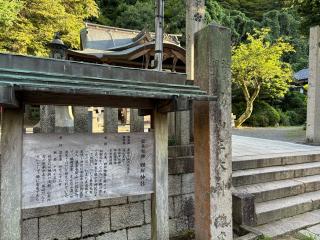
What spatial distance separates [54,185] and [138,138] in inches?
39.0

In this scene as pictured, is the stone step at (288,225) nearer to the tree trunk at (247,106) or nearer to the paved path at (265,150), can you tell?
the paved path at (265,150)

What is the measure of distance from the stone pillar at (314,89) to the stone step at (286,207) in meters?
4.76

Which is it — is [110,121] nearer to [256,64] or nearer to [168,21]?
[256,64]

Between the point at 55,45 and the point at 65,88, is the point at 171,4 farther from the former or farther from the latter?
the point at 65,88

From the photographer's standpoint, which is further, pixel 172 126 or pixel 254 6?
pixel 254 6

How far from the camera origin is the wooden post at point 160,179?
326 centimetres

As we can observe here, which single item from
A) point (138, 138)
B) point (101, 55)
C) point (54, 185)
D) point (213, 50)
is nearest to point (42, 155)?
point (54, 185)

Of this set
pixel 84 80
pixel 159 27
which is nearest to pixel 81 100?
pixel 84 80

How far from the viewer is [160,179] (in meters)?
3.28

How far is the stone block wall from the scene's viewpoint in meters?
3.37

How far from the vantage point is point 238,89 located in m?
22.7

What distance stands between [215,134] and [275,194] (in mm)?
2421

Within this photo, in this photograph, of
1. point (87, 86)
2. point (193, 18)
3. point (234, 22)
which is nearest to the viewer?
point (87, 86)

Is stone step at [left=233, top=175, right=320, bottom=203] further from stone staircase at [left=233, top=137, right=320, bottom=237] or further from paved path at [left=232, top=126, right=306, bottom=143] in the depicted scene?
paved path at [left=232, top=126, right=306, bottom=143]
